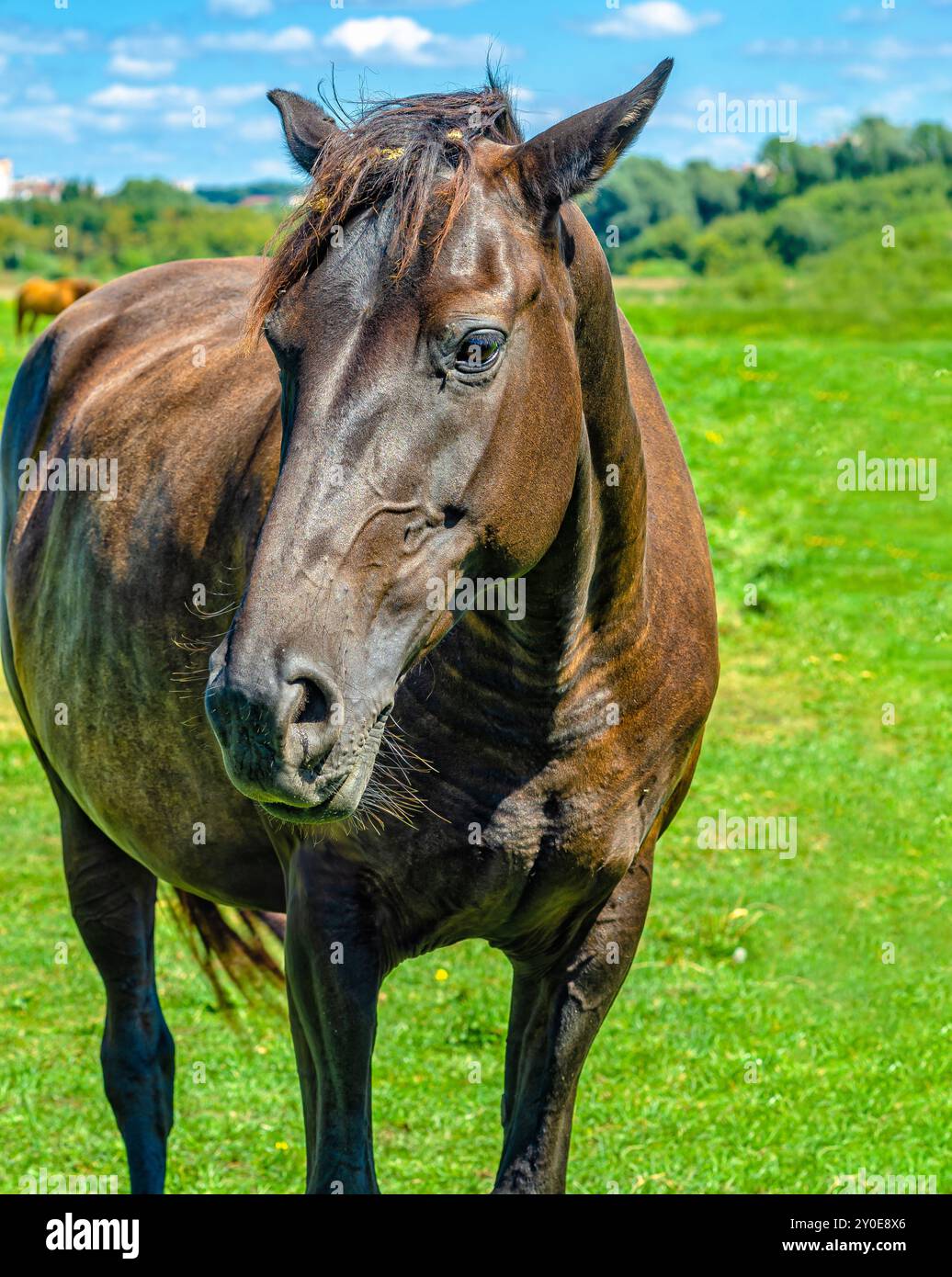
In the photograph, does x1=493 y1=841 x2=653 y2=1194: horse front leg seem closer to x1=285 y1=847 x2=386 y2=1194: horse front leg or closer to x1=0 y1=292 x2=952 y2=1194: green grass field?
x1=285 y1=847 x2=386 y2=1194: horse front leg

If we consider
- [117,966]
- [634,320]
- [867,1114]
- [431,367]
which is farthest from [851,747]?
[634,320]

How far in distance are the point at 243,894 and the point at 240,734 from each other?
1.70 m

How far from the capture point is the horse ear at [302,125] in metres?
2.60

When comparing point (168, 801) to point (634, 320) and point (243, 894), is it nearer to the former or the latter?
point (243, 894)

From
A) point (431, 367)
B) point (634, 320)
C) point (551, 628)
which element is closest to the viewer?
point (431, 367)

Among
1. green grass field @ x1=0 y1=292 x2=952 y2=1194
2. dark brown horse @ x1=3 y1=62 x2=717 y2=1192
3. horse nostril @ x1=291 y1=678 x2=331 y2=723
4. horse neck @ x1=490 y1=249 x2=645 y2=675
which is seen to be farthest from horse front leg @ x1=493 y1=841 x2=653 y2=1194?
green grass field @ x1=0 y1=292 x2=952 y2=1194

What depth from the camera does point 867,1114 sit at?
4.78m

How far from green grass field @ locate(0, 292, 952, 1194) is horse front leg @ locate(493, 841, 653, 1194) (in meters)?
1.43

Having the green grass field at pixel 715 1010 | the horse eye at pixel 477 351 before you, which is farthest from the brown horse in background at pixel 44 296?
the horse eye at pixel 477 351

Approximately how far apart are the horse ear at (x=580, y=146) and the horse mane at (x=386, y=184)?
109 mm

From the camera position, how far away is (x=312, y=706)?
194 cm

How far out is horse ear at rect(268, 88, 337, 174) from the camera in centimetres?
260

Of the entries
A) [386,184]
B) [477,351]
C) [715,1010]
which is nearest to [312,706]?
[477,351]

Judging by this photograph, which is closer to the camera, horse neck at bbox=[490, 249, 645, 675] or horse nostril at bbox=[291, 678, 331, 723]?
horse nostril at bbox=[291, 678, 331, 723]
